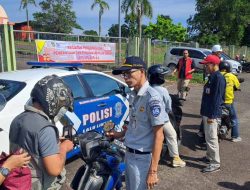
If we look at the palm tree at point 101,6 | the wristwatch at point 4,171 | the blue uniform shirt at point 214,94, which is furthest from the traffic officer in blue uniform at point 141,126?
the palm tree at point 101,6

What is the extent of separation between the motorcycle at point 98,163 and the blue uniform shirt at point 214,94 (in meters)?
2.67

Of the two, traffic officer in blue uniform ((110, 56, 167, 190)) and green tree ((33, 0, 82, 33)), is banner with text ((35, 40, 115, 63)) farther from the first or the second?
green tree ((33, 0, 82, 33))

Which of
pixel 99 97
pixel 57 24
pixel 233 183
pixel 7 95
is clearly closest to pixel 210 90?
pixel 233 183

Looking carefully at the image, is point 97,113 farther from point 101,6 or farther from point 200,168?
point 101,6

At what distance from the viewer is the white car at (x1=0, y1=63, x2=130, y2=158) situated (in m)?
4.62

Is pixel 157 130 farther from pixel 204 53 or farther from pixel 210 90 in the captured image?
pixel 204 53

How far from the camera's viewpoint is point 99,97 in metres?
5.87

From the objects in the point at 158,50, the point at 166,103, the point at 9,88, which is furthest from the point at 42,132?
the point at 158,50

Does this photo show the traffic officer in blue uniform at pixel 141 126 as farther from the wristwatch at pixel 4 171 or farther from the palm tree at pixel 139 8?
the palm tree at pixel 139 8

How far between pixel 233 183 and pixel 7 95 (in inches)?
136

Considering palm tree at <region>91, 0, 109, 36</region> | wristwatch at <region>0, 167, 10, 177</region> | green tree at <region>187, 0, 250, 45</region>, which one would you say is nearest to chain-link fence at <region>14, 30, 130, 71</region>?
wristwatch at <region>0, 167, 10, 177</region>

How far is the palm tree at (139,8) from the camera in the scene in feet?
117

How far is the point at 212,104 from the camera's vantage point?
531 centimetres

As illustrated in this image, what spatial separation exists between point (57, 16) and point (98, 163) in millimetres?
63646
